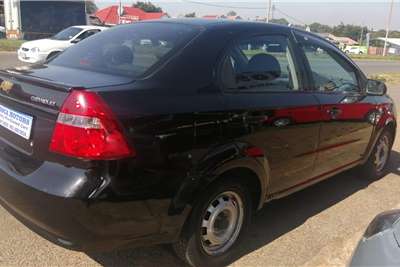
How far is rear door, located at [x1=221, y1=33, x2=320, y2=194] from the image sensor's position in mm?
3486

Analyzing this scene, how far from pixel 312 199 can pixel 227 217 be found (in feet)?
5.87

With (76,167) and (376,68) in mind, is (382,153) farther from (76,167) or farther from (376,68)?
(376,68)

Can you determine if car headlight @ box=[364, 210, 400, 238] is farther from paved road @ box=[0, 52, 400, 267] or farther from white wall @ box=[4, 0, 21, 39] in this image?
white wall @ box=[4, 0, 21, 39]

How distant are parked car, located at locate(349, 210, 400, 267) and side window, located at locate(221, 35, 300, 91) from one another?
54.3 inches

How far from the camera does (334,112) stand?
4.55 metres

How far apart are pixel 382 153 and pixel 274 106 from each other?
110 inches

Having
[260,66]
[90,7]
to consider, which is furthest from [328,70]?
[90,7]

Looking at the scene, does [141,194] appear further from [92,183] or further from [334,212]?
[334,212]

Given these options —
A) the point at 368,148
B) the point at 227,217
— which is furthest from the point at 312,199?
the point at 227,217

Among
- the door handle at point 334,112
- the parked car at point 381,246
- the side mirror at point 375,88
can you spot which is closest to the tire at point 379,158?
the side mirror at point 375,88

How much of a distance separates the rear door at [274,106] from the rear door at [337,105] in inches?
7.6

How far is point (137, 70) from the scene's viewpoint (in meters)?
3.26

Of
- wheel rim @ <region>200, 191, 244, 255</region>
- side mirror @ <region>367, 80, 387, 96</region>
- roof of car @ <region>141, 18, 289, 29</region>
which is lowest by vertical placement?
wheel rim @ <region>200, 191, 244, 255</region>

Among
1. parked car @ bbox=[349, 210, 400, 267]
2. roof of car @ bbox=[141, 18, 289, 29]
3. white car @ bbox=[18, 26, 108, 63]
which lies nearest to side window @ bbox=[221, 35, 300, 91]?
roof of car @ bbox=[141, 18, 289, 29]
